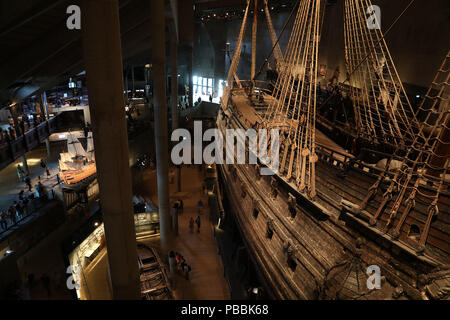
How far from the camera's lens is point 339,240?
5.68 m

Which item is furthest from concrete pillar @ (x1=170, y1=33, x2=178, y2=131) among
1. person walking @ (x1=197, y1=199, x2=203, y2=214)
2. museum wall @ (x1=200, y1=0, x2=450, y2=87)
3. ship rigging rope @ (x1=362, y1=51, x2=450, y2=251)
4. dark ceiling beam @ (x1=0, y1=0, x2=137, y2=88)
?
ship rigging rope @ (x1=362, y1=51, x2=450, y2=251)

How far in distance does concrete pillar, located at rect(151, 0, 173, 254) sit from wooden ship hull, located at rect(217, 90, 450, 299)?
368 centimetres

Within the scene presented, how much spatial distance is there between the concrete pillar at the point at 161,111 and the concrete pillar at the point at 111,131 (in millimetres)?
5898

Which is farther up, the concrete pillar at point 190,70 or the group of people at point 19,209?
the concrete pillar at point 190,70

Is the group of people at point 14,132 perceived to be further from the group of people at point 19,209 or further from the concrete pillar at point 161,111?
the concrete pillar at point 161,111

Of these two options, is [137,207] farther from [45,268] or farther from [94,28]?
[94,28]

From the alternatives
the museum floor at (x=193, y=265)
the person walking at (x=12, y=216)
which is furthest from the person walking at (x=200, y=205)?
the person walking at (x=12, y=216)

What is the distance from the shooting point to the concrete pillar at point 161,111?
934 centimetres

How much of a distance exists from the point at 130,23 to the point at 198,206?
32.6ft

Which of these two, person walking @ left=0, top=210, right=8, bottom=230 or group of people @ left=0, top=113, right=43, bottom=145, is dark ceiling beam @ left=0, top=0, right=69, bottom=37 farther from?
person walking @ left=0, top=210, right=8, bottom=230

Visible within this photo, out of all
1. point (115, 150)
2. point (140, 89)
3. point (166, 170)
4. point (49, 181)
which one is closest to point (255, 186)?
point (166, 170)

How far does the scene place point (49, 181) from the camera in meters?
13.7

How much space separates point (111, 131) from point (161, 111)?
6.16 metres
